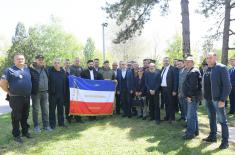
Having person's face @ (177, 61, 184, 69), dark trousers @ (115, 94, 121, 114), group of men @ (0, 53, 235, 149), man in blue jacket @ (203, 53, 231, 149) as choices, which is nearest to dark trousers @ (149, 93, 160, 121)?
group of men @ (0, 53, 235, 149)

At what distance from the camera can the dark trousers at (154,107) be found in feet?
36.5

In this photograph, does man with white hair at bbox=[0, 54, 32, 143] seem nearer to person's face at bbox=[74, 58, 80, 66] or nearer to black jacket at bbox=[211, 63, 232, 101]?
person's face at bbox=[74, 58, 80, 66]

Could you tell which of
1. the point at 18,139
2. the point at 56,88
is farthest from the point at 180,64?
the point at 18,139

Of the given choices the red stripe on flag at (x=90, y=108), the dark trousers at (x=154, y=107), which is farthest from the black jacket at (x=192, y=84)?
the red stripe on flag at (x=90, y=108)

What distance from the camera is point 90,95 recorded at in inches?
464

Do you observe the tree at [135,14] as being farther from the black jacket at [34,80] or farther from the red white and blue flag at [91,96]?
the black jacket at [34,80]

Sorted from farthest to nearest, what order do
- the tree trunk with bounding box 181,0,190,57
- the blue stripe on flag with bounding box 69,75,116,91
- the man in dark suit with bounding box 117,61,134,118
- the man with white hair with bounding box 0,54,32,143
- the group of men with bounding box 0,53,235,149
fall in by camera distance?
the tree trunk with bounding box 181,0,190,57
the man in dark suit with bounding box 117,61,134,118
the blue stripe on flag with bounding box 69,75,116,91
the man with white hair with bounding box 0,54,32,143
the group of men with bounding box 0,53,235,149

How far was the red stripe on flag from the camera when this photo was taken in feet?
37.1

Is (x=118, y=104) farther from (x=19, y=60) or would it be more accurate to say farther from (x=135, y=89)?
(x=19, y=60)

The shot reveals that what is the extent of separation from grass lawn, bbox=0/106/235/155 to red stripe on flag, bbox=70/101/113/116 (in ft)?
1.36

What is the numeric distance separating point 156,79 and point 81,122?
9.70ft

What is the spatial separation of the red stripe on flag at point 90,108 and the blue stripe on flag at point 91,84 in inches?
20.9

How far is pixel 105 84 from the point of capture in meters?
12.0

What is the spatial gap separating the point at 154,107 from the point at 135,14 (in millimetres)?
7270
